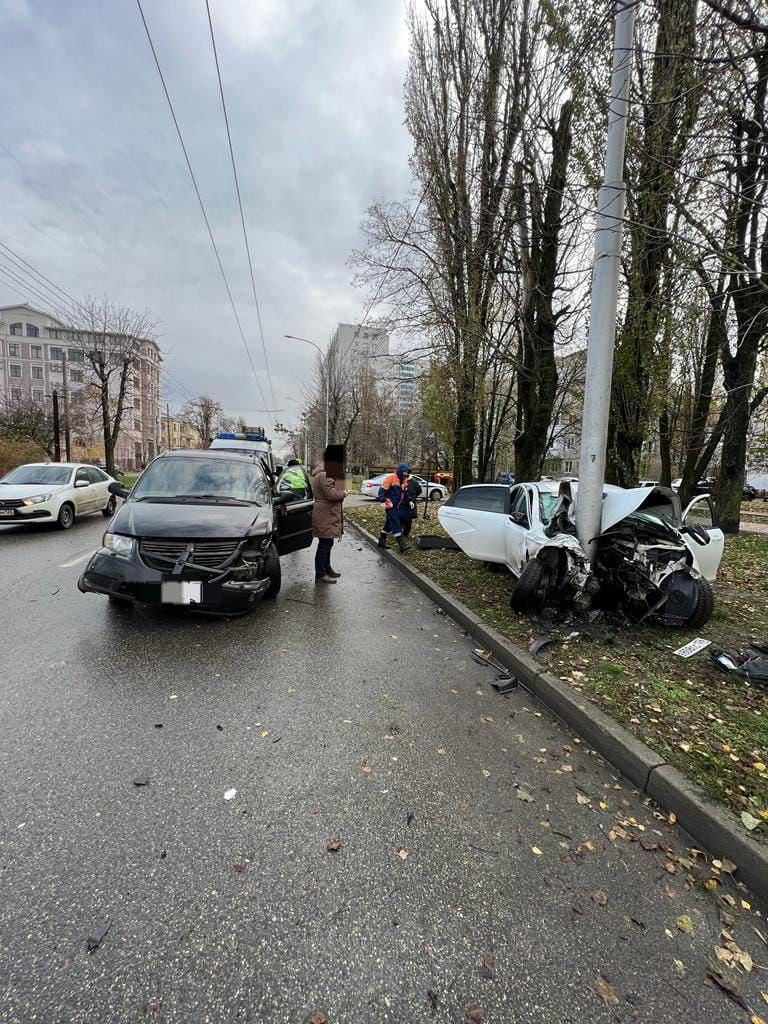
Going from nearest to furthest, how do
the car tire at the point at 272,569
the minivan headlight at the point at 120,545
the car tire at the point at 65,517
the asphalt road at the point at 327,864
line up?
the asphalt road at the point at 327,864
the minivan headlight at the point at 120,545
the car tire at the point at 272,569
the car tire at the point at 65,517

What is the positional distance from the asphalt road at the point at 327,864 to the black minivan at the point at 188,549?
78 centimetres

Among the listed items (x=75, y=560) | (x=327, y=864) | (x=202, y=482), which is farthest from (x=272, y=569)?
(x=75, y=560)

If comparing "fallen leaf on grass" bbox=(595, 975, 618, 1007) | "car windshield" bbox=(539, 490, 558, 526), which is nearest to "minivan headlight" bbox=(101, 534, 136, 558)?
"fallen leaf on grass" bbox=(595, 975, 618, 1007)

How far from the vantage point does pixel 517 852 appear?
2088 mm

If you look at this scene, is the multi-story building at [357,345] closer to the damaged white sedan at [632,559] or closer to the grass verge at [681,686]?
the damaged white sedan at [632,559]

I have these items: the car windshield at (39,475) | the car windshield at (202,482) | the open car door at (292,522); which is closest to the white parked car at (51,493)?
the car windshield at (39,475)

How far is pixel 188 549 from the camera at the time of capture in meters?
4.29

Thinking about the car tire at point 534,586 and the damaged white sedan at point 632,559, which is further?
the car tire at point 534,586

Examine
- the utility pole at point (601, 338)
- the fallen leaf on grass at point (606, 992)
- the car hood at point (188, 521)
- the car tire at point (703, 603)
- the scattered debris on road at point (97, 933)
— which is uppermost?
the utility pole at point (601, 338)

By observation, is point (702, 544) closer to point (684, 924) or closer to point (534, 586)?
point (534, 586)

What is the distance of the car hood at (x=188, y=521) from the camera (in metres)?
4.35

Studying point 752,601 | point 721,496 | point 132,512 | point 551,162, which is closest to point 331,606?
point 132,512

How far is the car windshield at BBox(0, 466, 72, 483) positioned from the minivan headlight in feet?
26.7

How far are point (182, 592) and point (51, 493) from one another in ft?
26.6
